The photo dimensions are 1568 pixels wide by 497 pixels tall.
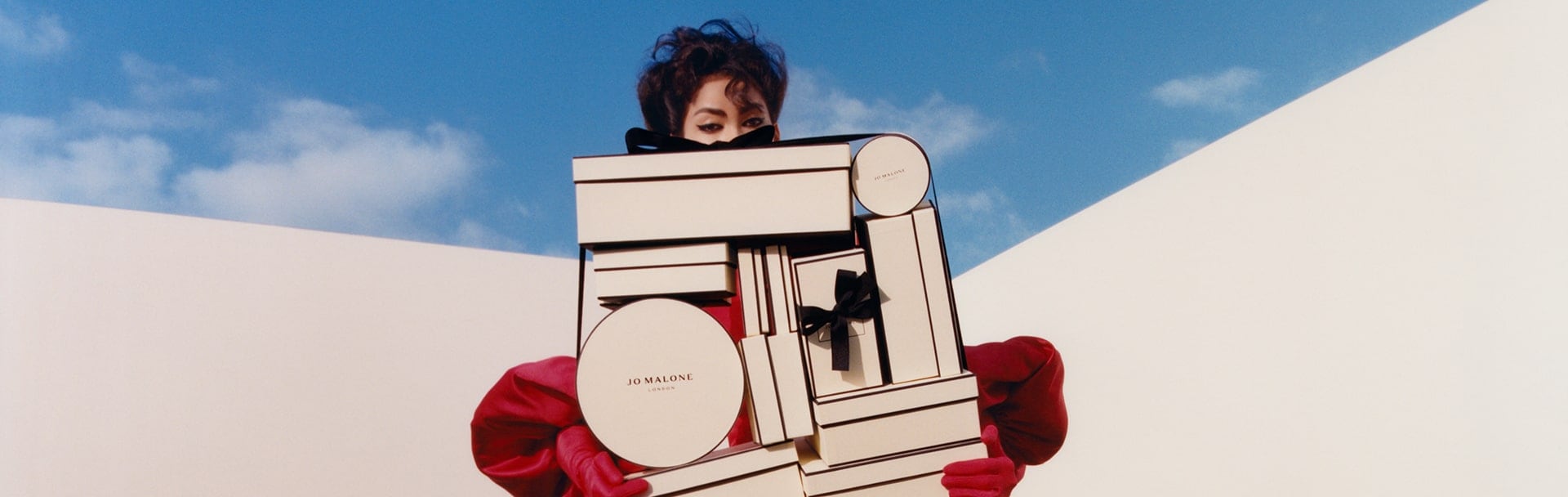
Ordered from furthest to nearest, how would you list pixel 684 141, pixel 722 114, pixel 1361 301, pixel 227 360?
pixel 227 360 < pixel 1361 301 < pixel 722 114 < pixel 684 141

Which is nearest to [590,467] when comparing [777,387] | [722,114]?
[777,387]

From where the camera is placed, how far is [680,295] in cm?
139

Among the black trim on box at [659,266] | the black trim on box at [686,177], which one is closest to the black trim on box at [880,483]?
the black trim on box at [659,266]

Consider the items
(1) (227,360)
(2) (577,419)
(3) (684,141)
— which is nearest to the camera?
(3) (684,141)

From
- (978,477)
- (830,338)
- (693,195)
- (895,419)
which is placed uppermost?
(693,195)

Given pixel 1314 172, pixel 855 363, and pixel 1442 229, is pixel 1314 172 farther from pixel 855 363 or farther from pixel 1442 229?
pixel 855 363

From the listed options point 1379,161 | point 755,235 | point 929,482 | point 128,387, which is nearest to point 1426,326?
point 1379,161

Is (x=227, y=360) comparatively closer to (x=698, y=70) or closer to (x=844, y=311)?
(x=698, y=70)

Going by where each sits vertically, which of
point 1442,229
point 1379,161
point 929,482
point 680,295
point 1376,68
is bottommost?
point 929,482

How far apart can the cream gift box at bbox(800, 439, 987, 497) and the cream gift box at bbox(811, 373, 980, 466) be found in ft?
0.04

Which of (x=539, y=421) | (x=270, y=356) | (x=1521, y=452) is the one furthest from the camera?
(x=270, y=356)

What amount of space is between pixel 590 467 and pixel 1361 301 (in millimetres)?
Result: 2618

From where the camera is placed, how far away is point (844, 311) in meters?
1.37

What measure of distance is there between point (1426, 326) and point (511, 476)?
263 cm
